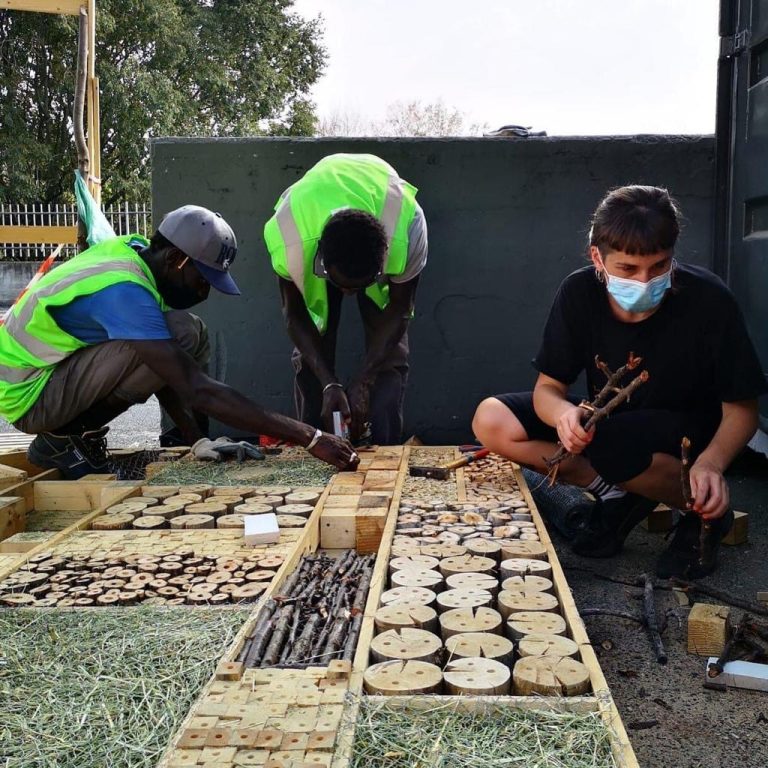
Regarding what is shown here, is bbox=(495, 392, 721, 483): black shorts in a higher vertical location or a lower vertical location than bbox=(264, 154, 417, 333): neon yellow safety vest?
lower

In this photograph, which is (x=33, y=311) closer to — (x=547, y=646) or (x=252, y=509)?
(x=252, y=509)

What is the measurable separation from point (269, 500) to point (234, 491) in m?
0.20

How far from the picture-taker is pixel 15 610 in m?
2.26

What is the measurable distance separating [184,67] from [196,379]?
20548mm

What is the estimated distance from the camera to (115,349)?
3879mm

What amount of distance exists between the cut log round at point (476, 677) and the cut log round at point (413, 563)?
0.60 m

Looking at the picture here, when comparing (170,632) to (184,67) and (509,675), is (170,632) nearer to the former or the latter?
(509,675)

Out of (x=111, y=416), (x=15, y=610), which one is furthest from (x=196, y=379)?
(x=15, y=610)

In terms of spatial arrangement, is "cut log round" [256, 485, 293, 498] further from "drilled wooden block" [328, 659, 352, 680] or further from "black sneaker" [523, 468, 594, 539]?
"drilled wooden block" [328, 659, 352, 680]

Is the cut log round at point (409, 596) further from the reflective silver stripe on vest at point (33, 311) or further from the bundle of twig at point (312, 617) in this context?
the reflective silver stripe on vest at point (33, 311)

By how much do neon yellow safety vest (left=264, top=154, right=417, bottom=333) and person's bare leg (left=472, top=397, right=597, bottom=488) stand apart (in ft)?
3.21

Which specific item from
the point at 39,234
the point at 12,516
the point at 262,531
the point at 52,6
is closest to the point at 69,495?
the point at 12,516

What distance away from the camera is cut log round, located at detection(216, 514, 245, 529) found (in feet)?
10.1

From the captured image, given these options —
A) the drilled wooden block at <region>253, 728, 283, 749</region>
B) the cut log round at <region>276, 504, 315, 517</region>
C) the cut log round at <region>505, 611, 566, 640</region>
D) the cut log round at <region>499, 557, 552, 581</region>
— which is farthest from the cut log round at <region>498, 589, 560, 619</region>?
the cut log round at <region>276, 504, 315, 517</region>
